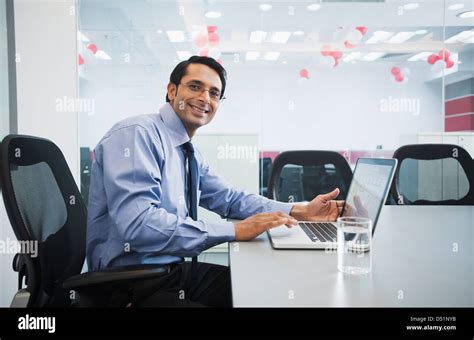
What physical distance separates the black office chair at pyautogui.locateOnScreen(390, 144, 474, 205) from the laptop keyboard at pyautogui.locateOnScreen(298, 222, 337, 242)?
30 centimetres

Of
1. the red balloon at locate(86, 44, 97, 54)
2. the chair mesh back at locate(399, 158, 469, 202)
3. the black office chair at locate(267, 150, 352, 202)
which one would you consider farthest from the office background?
the black office chair at locate(267, 150, 352, 202)

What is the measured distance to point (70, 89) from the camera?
220 centimetres

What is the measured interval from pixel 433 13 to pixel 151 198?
3223 millimetres

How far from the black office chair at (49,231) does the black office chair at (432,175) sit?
851 millimetres

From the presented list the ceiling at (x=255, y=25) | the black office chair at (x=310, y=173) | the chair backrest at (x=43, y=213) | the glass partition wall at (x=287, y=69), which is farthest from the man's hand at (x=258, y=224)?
the ceiling at (x=255, y=25)

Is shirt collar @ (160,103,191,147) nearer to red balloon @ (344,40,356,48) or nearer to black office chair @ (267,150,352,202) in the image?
black office chair @ (267,150,352,202)

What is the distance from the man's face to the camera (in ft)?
3.82

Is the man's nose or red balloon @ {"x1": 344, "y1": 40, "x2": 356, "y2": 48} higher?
red balloon @ {"x1": 344, "y1": 40, "x2": 356, "y2": 48}

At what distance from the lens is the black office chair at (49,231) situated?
742 millimetres

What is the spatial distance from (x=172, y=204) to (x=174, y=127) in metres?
0.24

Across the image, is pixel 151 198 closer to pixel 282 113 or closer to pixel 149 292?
pixel 149 292

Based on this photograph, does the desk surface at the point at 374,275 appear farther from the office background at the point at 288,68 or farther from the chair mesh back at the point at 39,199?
the office background at the point at 288,68

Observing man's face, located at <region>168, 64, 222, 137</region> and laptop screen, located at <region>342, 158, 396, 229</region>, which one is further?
man's face, located at <region>168, 64, 222, 137</region>

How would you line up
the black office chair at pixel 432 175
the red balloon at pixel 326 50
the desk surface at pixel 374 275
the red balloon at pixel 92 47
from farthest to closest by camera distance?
1. the red balloon at pixel 326 50
2. the red balloon at pixel 92 47
3. the black office chair at pixel 432 175
4. the desk surface at pixel 374 275
